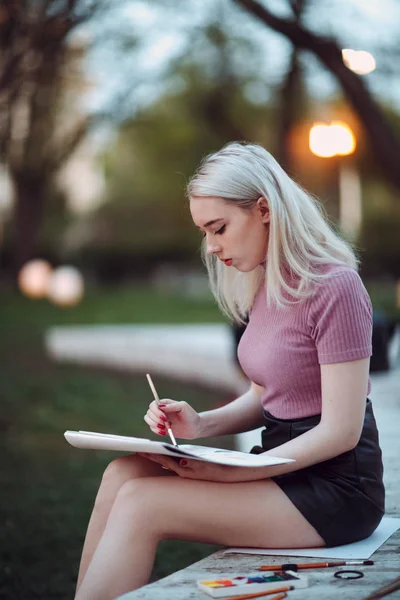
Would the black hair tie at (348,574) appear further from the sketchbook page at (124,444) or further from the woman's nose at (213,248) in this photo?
the woman's nose at (213,248)

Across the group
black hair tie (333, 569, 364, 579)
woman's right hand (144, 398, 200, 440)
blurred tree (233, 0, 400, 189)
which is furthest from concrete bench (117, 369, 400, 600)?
blurred tree (233, 0, 400, 189)

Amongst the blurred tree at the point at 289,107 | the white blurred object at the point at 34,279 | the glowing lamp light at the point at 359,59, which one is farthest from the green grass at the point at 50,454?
the white blurred object at the point at 34,279

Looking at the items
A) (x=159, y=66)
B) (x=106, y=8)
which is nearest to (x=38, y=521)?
(x=106, y=8)

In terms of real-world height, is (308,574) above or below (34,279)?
above

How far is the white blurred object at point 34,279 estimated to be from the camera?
78.0ft

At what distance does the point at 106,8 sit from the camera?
9.59 meters

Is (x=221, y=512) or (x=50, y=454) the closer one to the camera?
(x=221, y=512)

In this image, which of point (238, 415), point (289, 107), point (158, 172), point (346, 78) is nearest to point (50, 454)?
point (346, 78)

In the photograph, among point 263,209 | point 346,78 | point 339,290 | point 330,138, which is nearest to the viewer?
point 339,290

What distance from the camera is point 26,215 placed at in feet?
80.5

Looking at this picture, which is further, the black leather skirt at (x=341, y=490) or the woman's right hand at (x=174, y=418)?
the woman's right hand at (x=174, y=418)

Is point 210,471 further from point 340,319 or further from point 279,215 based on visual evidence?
point 279,215

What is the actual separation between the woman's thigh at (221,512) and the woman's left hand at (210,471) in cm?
2

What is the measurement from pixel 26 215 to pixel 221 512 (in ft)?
73.8
